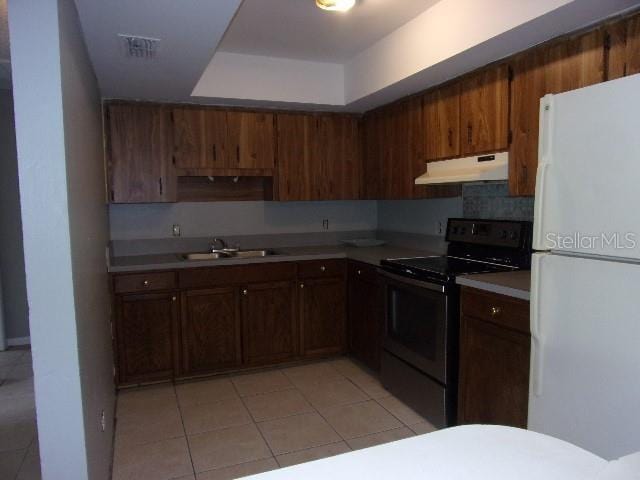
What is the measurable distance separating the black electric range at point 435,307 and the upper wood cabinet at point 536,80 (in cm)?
42

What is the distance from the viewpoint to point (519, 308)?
213 cm

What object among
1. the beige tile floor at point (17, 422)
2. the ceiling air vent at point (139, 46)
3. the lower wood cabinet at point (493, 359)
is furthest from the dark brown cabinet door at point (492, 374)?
the beige tile floor at point (17, 422)

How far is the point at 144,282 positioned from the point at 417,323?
1.94 meters

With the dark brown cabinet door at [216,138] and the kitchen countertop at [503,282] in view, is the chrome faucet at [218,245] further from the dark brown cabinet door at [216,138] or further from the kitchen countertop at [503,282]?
the kitchen countertop at [503,282]

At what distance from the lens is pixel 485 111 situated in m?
2.72

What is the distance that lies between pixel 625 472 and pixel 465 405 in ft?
6.06

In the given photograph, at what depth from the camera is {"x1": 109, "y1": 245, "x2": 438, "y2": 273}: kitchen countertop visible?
3285 mm

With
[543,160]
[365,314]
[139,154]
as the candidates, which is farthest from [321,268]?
[543,160]

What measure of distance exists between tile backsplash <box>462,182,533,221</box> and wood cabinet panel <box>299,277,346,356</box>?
3.97 feet

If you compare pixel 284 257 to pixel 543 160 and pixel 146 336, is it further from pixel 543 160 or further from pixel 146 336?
pixel 543 160

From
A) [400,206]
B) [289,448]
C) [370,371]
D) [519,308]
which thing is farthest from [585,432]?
[400,206]

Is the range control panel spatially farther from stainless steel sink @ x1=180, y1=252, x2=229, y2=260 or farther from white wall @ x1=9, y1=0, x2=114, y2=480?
white wall @ x1=9, y1=0, x2=114, y2=480

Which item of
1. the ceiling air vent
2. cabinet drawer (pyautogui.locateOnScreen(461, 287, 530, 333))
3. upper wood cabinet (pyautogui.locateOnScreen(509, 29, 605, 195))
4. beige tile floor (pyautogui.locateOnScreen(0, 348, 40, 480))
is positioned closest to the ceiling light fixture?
the ceiling air vent

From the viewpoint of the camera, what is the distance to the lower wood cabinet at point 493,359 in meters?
2.13
